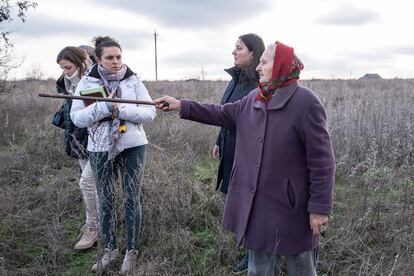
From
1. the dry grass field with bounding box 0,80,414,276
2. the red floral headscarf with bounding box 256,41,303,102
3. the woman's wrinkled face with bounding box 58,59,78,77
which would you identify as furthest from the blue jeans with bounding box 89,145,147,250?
the red floral headscarf with bounding box 256,41,303,102

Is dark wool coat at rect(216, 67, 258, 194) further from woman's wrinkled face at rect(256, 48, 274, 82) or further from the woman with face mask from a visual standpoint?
the woman with face mask

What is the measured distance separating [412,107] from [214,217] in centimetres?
415

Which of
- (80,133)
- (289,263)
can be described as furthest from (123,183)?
(289,263)

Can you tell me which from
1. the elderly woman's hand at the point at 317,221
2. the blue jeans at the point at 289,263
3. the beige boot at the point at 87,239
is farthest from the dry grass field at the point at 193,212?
the elderly woman's hand at the point at 317,221

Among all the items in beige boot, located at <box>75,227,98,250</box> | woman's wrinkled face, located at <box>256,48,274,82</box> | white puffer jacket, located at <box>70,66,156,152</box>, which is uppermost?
woman's wrinkled face, located at <box>256,48,274,82</box>

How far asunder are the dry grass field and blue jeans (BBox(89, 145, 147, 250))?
179 millimetres

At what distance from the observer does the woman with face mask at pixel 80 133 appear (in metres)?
3.49

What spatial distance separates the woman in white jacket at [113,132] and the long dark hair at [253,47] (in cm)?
81

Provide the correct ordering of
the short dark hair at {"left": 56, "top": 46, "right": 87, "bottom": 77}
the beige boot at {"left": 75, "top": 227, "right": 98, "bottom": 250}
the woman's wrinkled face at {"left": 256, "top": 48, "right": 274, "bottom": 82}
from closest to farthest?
the woman's wrinkled face at {"left": 256, "top": 48, "right": 274, "bottom": 82} → the short dark hair at {"left": 56, "top": 46, "right": 87, "bottom": 77} → the beige boot at {"left": 75, "top": 227, "right": 98, "bottom": 250}

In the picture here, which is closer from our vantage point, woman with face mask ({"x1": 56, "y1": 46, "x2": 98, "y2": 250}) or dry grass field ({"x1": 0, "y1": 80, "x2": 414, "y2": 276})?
dry grass field ({"x1": 0, "y1": 80, "x2": 414, "y2": 276})

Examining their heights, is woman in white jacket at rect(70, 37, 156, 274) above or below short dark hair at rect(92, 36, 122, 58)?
below

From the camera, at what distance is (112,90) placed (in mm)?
3062

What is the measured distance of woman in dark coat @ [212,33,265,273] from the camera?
9.88 ft

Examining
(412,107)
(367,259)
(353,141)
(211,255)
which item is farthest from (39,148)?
(412,107)
